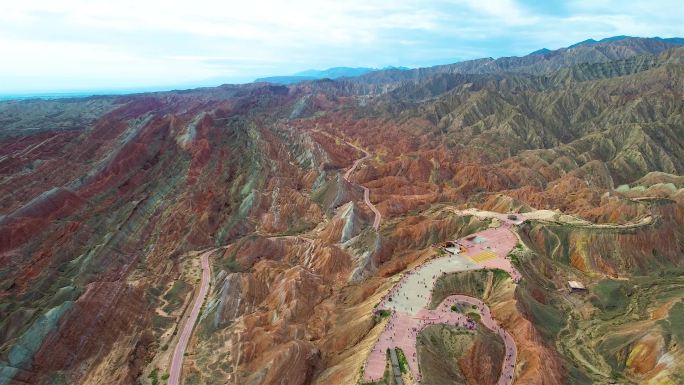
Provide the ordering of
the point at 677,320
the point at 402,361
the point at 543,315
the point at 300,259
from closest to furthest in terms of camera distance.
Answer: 1. the point at 402,361
2. the point at 677,320
3. the point at 543,315
4. the point at 300,259

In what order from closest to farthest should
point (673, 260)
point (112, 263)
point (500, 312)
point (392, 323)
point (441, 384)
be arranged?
point (441, 384) < point (392, 323) < point (500, 312) < point (673, 260) < point (112, 263)

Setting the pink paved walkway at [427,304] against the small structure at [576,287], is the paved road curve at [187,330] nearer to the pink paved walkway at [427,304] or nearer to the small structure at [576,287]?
the pink paved walkway at [427,304]

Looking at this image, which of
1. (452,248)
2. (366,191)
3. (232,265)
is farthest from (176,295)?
(366,191)

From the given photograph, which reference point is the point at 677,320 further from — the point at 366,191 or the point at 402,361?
the point at 366,191

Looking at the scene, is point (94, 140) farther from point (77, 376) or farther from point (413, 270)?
point (413, 270)

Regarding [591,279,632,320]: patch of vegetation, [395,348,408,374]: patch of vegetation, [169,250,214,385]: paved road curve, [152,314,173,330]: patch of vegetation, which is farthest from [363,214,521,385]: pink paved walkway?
[152,314,173,330]: patch of vegetation

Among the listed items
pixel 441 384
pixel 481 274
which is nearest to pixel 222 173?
pixel 481 274

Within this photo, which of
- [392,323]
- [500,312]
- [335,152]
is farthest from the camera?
[335,152]
